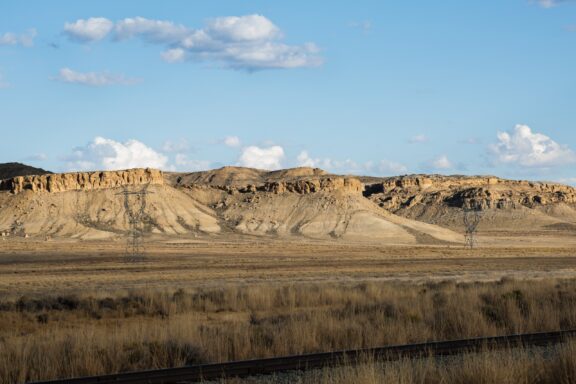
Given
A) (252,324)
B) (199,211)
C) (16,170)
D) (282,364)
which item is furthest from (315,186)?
(282,364)

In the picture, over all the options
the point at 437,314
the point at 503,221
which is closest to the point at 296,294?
the point at 437,314

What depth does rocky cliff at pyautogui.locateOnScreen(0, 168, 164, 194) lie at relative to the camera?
380ft

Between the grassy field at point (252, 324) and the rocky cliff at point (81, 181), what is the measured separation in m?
90.8

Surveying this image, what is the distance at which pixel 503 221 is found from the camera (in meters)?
164

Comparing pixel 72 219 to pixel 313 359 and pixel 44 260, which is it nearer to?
pixel 44 260

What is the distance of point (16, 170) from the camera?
142500mm

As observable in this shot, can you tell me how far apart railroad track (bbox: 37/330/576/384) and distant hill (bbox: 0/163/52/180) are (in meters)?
134

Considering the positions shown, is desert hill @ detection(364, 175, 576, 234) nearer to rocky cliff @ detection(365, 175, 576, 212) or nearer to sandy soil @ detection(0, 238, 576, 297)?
rocky cliff @ detection(365, 175, 576, 212)

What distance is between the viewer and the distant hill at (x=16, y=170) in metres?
140

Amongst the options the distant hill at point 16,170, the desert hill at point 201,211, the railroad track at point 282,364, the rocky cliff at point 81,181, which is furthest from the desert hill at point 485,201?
the railroad track at point 282,364

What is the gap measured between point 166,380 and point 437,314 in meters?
10.2

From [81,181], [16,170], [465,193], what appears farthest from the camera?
[465,193]

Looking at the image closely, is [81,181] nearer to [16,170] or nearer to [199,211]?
[199,211]

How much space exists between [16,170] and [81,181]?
29.4 metres
